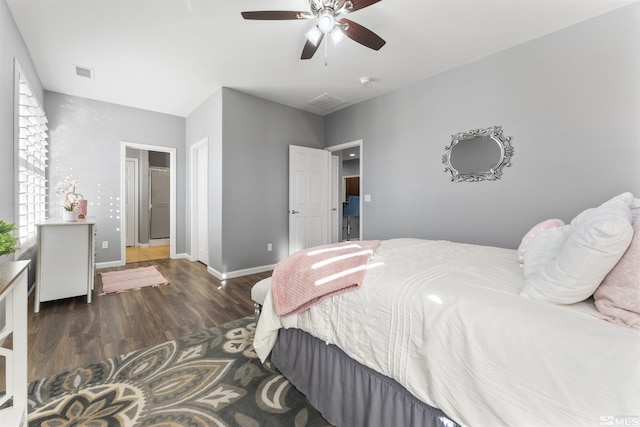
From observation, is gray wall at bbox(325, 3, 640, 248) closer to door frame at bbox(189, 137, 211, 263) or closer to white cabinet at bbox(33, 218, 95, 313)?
door frame at bbox(189, 137, 211, 263)

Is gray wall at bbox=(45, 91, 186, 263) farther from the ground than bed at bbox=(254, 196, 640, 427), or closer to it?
farther from the ground

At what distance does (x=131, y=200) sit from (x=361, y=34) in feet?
20.5

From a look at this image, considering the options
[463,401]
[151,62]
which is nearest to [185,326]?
[463,401]

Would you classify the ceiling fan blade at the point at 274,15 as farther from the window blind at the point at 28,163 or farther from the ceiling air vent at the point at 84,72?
the ceiling air vent at the point at 84,72

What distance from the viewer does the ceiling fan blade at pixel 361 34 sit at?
6.39 ft

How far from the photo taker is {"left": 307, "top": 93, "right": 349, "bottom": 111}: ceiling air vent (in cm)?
393

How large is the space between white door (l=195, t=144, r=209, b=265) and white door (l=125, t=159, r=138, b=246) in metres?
2.40

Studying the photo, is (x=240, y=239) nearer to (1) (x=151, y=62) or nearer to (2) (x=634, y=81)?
(1) (x=151, y=62)

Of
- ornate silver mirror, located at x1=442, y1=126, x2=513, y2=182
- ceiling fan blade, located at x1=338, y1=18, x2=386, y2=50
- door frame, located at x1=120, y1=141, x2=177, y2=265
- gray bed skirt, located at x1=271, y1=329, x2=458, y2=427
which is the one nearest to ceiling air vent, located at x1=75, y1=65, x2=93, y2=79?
door frame, located at x1=120, y1=141, x2=177, y2=265

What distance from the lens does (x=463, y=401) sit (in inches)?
34.4

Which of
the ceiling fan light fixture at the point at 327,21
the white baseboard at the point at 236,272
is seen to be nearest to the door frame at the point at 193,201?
the white baseboard at the point at 236,272

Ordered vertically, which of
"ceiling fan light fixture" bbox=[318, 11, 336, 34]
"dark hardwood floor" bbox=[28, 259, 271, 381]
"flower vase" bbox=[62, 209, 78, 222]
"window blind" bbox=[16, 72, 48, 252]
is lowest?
"dark hardwood floor" bbox=[28, 259, 271, 381]

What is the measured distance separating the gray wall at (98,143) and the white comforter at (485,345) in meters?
4.45

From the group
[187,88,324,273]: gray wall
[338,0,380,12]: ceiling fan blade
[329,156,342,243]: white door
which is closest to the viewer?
[338,0,380,12]: ceiling fan blade
